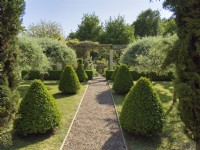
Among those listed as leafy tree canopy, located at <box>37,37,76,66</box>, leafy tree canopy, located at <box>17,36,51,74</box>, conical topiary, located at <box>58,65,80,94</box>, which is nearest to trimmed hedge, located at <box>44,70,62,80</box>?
leafy tree canopy, located at <box>37,37,76,66</box>

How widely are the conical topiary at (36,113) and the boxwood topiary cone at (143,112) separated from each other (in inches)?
88.4

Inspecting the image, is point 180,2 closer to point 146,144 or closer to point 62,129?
point 146,144

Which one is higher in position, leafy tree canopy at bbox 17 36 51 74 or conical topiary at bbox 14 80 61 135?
leafy tree canopy at bbox 17 36 51 74

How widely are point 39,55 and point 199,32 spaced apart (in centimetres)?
1297

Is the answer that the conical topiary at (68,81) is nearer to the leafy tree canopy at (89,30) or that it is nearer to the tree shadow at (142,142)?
the tree shadow at (142,142)

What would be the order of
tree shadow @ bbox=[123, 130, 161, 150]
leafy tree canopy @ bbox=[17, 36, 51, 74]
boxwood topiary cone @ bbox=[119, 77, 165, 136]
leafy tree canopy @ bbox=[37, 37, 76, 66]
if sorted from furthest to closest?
leafy tree canopy @ bbox=[37, 37, 76, 66], leafy tree canopy @ bbox=[17, 36, 51, 74], boxwood topiary cone @ bbox=[119, 77, 165, 136], tree shadow @ bbox=[123, 130, 161, 150]

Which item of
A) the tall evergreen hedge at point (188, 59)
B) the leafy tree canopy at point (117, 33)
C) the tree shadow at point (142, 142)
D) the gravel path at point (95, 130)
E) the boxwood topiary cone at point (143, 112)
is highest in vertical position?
the leafy tree canopy at point (117, 33)

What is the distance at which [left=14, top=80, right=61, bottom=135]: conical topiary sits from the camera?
7062 millimetres

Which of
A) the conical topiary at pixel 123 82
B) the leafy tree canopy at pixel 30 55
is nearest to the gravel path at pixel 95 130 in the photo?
the conical topiary at pixel 123 82

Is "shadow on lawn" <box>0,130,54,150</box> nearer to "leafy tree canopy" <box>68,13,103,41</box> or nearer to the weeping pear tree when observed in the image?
the weeping pear tree

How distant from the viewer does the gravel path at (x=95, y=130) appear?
6801 mm

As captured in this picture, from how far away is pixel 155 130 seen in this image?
7055 millimetres

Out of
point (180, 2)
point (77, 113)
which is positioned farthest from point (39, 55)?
point (180, 2)

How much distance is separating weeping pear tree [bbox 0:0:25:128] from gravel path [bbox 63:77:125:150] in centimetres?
190
